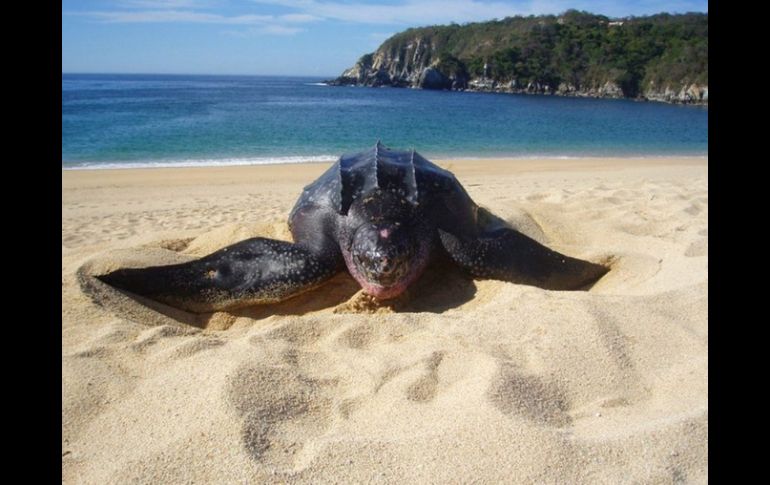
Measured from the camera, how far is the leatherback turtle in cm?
307

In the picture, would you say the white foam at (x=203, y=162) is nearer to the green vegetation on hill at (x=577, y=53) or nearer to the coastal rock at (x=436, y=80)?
the green vegetation on hill at (x=577, y=53)

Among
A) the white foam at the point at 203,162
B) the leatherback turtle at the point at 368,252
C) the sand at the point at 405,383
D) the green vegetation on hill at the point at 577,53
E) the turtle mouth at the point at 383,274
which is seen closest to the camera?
the sand at the point at 405,383

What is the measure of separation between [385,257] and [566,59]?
70198 mm

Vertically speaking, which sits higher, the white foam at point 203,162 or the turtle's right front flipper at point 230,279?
the white foam at point 203,162

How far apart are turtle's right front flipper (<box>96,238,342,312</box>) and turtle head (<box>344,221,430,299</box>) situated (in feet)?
0.92

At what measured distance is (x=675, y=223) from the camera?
4645mm

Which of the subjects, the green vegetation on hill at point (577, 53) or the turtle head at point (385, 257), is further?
the green vegetation on hill at point (577, 53)

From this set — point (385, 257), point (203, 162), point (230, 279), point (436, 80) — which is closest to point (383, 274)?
point (385, 257)

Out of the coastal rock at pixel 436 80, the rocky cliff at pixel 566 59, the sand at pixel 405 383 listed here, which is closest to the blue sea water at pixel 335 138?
the sand at pixel 405 383

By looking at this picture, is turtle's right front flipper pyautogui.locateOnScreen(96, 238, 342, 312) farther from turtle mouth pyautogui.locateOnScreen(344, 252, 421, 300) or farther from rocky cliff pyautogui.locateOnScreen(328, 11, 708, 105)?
rocky cliff pyautogui.locateOnScreen(328, 11, 708, 105)

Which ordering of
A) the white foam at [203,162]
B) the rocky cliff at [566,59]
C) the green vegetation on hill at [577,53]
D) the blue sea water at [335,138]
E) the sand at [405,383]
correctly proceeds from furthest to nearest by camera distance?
1. the green vegetation on hill at [577,53]
2. the rocky cliff at [566,59]
3. the blue sea water at [335,138]
4. the white foam at [203,162]
5. the sand at [405,383]

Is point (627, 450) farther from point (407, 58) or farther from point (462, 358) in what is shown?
point (407, 58)

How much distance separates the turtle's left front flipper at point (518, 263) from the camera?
3.30 m

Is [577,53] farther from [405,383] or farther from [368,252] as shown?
[405,383]
